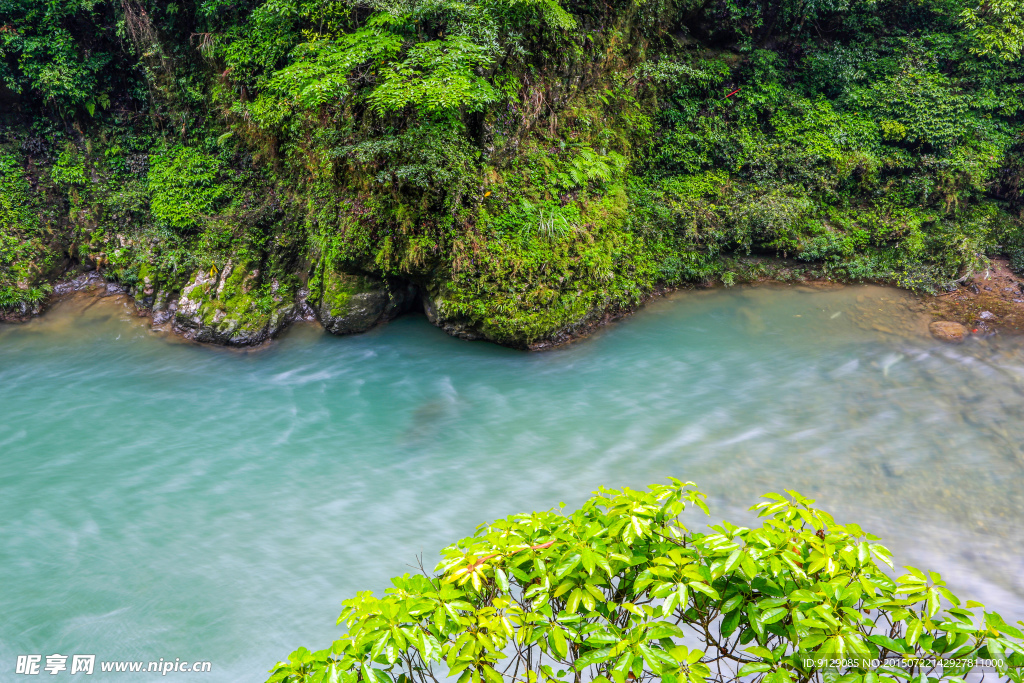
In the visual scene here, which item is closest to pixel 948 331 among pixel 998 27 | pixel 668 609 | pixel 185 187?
pixel 998 27

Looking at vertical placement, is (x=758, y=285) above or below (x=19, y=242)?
below

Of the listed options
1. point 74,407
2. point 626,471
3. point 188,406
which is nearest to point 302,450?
point 188,406

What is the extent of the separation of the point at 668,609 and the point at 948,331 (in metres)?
8.64

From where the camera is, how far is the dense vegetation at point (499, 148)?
773 cm

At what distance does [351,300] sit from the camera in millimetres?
8508

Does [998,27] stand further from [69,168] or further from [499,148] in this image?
[69,168]

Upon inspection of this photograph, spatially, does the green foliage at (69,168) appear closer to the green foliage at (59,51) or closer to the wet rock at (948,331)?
the green foliage at (59,51)

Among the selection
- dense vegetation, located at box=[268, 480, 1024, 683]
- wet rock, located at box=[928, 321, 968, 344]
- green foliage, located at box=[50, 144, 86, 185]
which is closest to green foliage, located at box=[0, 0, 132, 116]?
green foliage, located at box=[50, 144, 86, 185]

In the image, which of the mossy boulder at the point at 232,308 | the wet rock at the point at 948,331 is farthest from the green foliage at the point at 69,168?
the wet rock at the point at 948,331

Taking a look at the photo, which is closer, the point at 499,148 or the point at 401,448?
the point at 401,448

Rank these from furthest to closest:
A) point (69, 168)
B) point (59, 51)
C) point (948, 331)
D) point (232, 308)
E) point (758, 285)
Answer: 1. point (69, 168)
2. point (758, 285)
3. point (59, 51)
4. point (232, 308)
5. point (948, 331)

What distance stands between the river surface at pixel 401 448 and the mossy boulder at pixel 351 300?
258 mm

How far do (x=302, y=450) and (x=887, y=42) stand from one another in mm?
12815

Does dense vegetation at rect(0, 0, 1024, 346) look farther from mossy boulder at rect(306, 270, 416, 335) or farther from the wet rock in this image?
A: the wet rock
